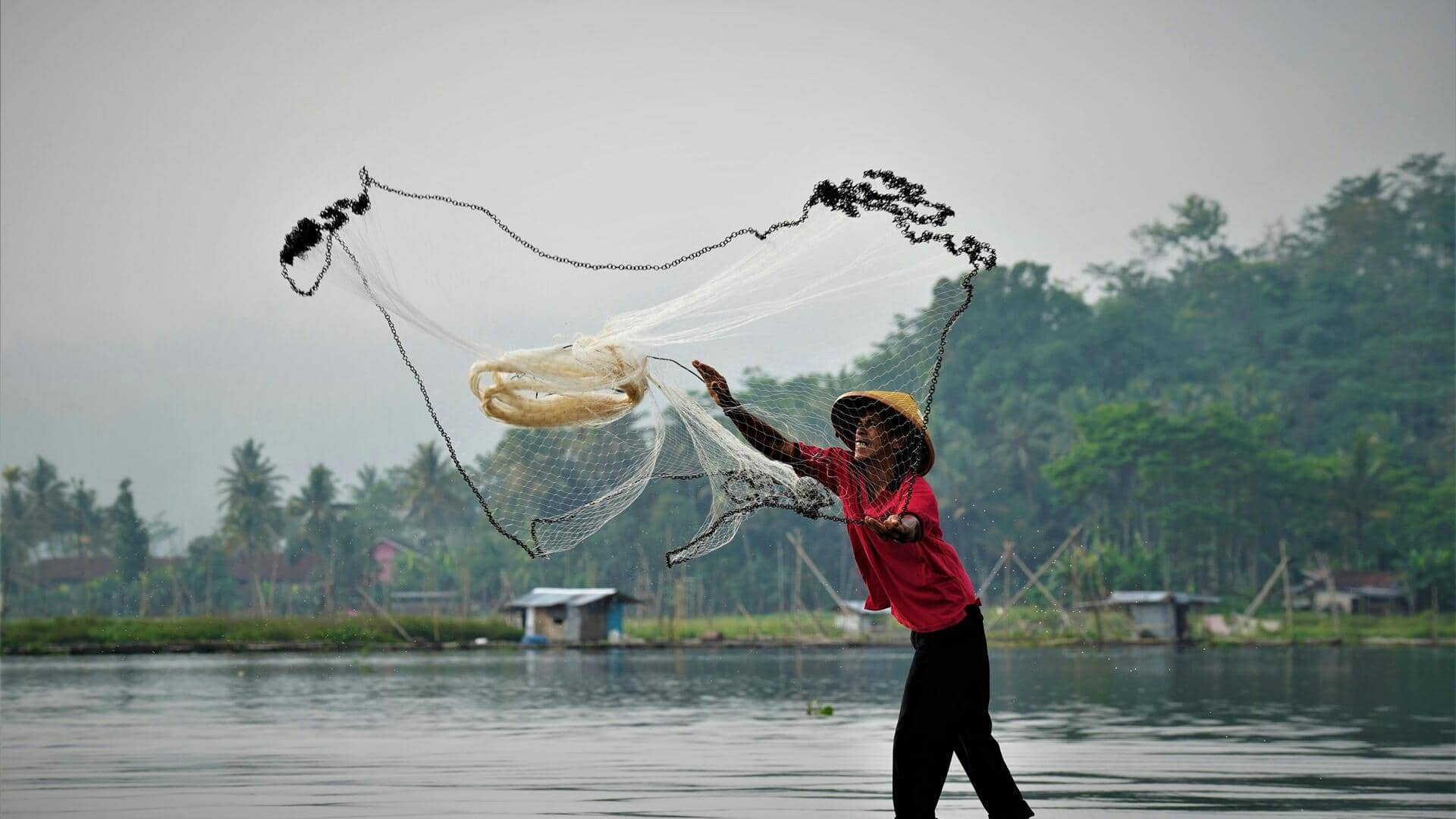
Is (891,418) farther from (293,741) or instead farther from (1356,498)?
(1356,498)

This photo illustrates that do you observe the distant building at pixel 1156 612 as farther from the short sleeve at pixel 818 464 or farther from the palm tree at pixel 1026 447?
the short sleeve at pixel 818 464

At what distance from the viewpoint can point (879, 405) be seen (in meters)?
6.72

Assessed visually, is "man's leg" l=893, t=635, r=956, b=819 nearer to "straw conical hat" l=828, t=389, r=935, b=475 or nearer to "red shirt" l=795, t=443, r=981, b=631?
"red shirt" l=795, t=443, r=981, b=631

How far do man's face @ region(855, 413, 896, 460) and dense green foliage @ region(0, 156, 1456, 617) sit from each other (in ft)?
157

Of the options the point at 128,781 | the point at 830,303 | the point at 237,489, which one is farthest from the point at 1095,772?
the point at 237,489

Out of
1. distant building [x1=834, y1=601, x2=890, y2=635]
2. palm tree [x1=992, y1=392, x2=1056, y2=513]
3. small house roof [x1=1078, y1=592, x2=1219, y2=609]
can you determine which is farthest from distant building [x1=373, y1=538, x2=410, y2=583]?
small house roof [x1=1078, y1=592, x2=1219, y2=609]

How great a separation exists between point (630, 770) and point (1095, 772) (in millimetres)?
2938

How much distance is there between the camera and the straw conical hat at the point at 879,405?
22.0ft

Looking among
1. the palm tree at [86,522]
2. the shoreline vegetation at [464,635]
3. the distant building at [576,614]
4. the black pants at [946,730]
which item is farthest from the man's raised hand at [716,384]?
the palm tree at [86,522]

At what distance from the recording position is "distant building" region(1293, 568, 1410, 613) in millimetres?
58656

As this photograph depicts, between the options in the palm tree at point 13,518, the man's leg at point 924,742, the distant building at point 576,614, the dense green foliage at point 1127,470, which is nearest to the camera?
the man's leg at point 924,742

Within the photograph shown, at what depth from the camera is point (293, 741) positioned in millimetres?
13742

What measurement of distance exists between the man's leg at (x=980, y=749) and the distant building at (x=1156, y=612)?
4400 centimetres

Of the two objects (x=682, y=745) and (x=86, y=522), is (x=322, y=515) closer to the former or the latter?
(x=86, y=522)
